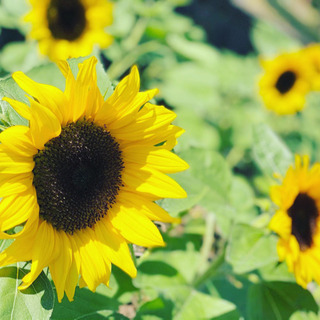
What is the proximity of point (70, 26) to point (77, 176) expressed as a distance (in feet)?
2.86

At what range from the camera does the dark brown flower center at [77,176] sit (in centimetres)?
78

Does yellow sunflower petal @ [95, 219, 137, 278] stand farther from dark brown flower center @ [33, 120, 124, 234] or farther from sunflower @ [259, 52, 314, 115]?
sunflower @ [259, 52, 314, 115]

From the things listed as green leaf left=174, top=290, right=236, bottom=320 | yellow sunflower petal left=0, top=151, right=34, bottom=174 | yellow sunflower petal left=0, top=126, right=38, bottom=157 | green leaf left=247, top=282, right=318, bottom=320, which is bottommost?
green leaf left=174, top=290, right=236, bottom=320

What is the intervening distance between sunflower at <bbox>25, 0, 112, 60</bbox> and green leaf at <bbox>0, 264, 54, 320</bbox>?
2.92ft

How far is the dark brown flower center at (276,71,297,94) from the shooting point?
1.93m

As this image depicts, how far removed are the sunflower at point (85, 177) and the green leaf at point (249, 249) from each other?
12.3 inches

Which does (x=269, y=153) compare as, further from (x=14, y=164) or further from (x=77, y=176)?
(x=14, y=164)

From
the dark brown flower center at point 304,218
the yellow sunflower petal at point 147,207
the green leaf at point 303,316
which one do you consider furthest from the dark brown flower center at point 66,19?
the green leaf at point 303,316

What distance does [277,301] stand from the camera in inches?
46.9

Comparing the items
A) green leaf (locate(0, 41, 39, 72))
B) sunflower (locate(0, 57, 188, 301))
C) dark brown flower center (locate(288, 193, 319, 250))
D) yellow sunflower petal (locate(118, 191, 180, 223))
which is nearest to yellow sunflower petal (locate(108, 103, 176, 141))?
sunflower (locate(0, 57, 188, 301))

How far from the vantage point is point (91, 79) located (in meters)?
0.71

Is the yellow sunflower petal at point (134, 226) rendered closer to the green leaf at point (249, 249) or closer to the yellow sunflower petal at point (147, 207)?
the yellow sunflower petal at point (147, 207)

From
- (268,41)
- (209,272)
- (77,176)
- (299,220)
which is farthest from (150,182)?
(268,41)

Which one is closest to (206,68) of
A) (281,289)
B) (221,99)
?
(221,99)
